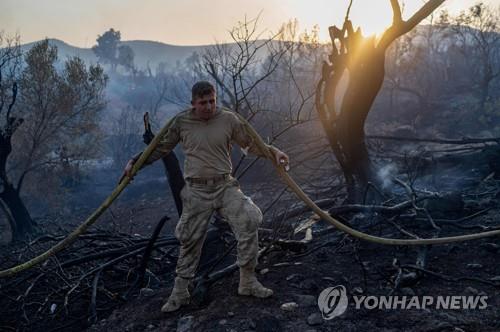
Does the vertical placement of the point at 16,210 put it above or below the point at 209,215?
below

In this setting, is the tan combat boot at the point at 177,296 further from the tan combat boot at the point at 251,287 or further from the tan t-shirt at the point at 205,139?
the tan t-shirt at the point at 205,139

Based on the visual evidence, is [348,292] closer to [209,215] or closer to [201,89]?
[209,215]

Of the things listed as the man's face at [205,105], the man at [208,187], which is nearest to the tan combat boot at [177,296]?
the man at [208,187]

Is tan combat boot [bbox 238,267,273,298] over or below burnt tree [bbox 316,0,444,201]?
below

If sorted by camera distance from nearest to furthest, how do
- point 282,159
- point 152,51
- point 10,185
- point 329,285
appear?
point 282,159 → point 329,285 → point 10,185 → point 152,51

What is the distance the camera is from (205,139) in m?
2.84

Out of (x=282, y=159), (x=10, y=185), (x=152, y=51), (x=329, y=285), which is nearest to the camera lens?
(x=282, y=159)

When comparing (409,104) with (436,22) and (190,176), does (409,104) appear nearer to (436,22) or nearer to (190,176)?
(436,22)

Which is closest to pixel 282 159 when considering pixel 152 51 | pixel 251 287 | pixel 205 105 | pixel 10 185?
pixel 205 105

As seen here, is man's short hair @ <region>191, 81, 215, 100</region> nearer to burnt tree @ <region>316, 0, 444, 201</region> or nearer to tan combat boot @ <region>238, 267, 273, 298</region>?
tan combat boot @ <region>238, 267, 273, 298</region>

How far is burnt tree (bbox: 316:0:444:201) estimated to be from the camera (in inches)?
184

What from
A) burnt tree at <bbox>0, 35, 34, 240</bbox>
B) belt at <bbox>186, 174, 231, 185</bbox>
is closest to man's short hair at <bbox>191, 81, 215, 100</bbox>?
belt at <bbox>186, 174, 231, 185</bbox>

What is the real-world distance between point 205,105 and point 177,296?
1409mm

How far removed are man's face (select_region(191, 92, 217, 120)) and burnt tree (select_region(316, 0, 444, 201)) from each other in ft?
7.53
